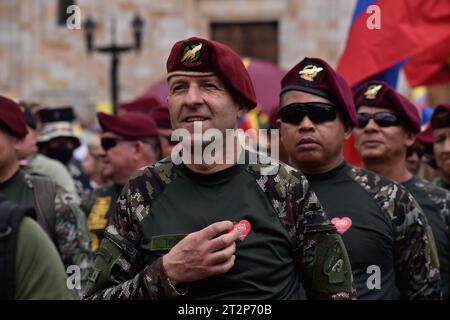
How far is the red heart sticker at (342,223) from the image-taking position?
14.5 feet

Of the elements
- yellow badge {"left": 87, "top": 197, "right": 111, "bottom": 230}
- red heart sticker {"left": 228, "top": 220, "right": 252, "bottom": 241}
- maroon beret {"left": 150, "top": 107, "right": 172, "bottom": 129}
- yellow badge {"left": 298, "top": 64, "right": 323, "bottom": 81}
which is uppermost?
yellow badge {"left": 298, "top": 64, "right": 323, "bottom": 81}

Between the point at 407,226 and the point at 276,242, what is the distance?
1268 mm

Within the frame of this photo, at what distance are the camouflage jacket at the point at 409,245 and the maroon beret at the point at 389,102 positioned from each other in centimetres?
123

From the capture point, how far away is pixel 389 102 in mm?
5723

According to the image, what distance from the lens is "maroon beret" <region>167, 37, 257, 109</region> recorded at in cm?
349

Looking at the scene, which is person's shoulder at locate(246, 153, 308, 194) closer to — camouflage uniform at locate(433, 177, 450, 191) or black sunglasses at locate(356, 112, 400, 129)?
black sunglasses at locate(356, 112, 400, 129)

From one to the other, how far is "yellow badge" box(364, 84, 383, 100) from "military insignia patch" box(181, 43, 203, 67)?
8.03 ft

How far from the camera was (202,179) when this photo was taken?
3.50m

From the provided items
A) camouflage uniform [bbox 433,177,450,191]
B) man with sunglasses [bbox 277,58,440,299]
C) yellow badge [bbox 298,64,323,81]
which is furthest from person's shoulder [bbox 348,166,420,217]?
camouflage uniform [bbox 433,177,450,191]

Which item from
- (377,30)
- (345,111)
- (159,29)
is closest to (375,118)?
(345,111)

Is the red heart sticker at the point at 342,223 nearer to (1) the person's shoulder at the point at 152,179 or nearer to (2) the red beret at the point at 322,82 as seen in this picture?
(2) the red beret at the point at 322,82

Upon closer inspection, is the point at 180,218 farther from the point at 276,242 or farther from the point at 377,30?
the point at 377,30

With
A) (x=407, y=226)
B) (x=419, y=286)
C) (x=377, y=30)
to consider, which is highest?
(x=377, y=30)

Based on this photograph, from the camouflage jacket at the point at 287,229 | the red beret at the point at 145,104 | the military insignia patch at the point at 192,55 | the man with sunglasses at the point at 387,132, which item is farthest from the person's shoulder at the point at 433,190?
the red beret at the point at 145,104
